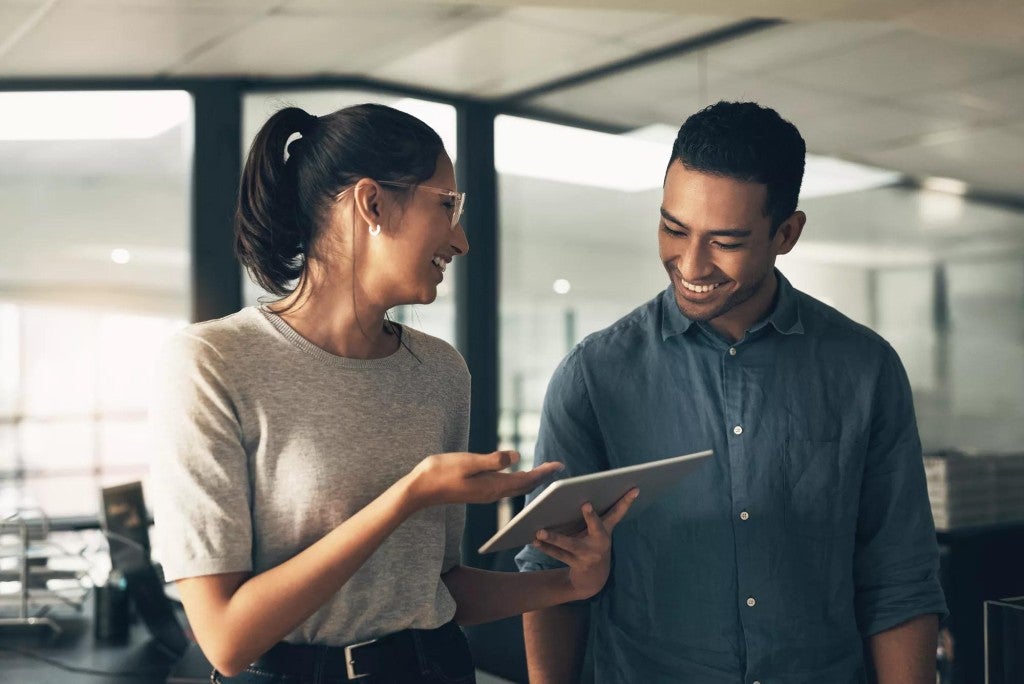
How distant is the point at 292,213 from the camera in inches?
49.0

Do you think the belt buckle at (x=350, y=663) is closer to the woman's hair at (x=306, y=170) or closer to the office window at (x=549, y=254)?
the woman's hair at (x=306, y=170)

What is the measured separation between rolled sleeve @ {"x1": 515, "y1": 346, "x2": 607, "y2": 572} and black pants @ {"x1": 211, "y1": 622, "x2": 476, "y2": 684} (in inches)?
12.6

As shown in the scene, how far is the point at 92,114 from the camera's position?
15.0ft

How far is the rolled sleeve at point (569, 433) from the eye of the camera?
4.83 ft

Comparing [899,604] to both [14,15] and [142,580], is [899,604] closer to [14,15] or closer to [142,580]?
[142,580]

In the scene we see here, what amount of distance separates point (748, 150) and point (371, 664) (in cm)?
84

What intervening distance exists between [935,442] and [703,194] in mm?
2714

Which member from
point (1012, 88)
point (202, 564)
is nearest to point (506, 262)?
point (1012, 88)

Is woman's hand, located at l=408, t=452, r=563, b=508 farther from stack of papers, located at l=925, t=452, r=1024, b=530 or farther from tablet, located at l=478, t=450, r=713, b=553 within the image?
stack of papers, located at l=925, t=452, r=1024, b=530

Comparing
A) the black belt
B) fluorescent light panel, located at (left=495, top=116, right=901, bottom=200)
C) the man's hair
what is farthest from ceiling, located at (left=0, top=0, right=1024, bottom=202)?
the black belt

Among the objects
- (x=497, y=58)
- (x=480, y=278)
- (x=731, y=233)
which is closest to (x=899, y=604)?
(x=731, y=233)

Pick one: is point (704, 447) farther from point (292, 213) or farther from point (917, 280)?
point (917, 280)

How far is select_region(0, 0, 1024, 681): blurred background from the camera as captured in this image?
11.6ft

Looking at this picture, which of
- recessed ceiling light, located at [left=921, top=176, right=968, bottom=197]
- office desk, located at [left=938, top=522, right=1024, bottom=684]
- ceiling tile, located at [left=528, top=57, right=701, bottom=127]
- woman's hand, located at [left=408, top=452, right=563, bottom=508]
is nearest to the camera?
woman's hand, located at [left=408, top=452, right=563, bottom=508]
